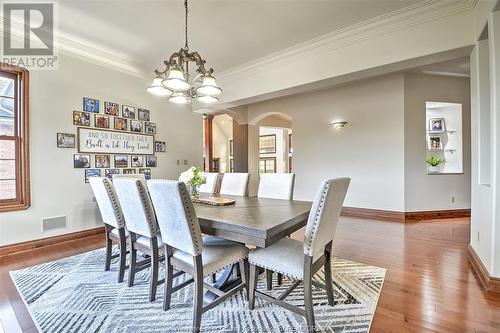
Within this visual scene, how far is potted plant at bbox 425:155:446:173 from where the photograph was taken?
4.88 metres

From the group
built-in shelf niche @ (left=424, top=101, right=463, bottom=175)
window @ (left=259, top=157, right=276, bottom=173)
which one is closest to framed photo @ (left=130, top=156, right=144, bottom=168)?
built-in shelf niche @ (left=424, top=101, right=463, bottom=175)

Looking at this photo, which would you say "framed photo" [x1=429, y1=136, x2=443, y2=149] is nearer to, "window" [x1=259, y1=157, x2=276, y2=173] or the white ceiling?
the white ceiling

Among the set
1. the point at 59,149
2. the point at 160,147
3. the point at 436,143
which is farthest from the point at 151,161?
the point at 436,143

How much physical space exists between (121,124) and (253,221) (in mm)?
3589

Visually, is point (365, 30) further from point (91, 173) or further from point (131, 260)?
point (91, 173)

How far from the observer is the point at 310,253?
1.51 metres

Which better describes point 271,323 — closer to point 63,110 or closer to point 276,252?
point 276,252

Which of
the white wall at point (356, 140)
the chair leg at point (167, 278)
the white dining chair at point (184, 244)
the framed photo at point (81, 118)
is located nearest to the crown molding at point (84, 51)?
the framed photo at point (81, 118)

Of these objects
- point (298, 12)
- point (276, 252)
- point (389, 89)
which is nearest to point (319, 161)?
point (389, 89)

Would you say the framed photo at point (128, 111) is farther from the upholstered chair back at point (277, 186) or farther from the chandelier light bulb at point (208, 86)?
the upholstered chair back at point (277, 186)

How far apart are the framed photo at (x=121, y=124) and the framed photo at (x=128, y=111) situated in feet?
0.29

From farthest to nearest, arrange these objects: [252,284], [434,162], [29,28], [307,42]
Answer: [434,162] → [307,42] → [29,28] → [252,284]

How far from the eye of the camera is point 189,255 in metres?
1.68

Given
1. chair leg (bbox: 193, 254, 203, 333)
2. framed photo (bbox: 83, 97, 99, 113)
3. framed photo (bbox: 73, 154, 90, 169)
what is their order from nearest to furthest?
chair leg (bbox: 193, 254, 203, 333)
framed photo (bbox: 73, 154, 90, 169)
framed photo (bbox: 83, 97, 99, 113)
